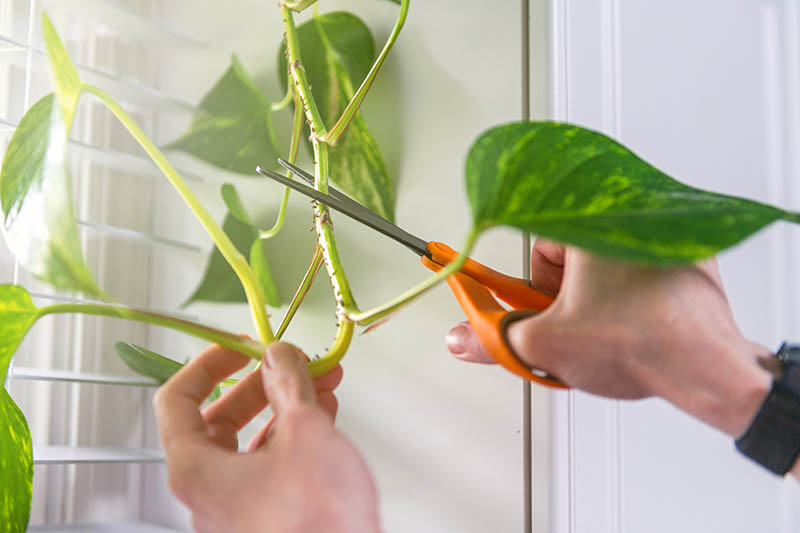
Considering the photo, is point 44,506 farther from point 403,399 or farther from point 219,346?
point 219,346

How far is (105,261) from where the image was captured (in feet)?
3.19

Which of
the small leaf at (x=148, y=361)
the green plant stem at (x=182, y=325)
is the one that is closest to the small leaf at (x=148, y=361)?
the small leaf at (x=148, y=361)

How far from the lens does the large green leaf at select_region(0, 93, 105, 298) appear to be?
0.36 metres


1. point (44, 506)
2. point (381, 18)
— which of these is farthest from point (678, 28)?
point (44, 506)

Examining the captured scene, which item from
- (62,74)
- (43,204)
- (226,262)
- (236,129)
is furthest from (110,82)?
(43,204)

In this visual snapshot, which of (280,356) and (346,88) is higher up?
(346,88)

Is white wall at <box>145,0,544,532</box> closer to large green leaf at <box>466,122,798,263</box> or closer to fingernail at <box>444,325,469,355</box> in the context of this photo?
fingernail at <box>444,325,469,355</box>

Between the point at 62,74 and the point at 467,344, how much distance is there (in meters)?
0.34

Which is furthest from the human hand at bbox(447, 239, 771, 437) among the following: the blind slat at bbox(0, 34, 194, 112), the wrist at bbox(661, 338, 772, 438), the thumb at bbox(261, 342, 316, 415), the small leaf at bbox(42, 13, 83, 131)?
the blind slat at bbox(0, 34, 194, 112)

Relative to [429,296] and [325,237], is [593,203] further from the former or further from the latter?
[429,296]

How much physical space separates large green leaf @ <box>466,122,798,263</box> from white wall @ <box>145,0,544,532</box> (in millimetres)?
339

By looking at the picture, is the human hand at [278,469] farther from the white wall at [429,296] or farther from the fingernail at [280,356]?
the white wall at [429,296]

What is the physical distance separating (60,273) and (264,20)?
628 mm

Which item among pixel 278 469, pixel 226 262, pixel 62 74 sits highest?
pixel 62 74
